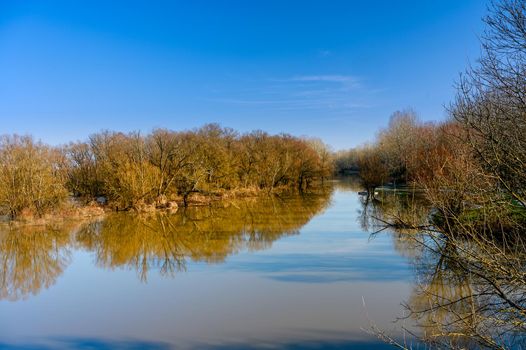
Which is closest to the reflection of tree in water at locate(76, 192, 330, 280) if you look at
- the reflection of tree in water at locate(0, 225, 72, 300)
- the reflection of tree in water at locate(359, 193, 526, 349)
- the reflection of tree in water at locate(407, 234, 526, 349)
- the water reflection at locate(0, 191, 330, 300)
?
the water reflection at locate(0, 191, 330, 300)

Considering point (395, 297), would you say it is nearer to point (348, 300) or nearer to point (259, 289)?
point (348, 300)

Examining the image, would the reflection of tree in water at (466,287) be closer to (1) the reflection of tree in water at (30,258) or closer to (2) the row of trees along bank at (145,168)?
(1) the reflection of tree in water at (30,258)

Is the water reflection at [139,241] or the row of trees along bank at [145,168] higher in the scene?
the row of trees along bank at [145,168]

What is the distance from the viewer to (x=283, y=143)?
45.5m

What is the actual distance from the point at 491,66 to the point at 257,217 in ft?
59.2

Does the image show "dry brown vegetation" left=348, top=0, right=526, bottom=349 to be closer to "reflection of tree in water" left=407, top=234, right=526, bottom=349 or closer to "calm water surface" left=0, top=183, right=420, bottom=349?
"reflection of tree in water" left=407, top=234, right=526, bottom=349

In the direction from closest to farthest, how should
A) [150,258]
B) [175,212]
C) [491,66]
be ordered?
[491,66] < [150,258] < [175,212]

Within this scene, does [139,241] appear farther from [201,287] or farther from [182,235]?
[201,287]

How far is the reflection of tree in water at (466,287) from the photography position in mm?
4036

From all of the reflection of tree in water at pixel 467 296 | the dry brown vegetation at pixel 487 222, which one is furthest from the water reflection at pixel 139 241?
the dry brown vegetation at pixel 487 222

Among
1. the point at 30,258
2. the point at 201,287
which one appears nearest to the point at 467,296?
the point at 201,287

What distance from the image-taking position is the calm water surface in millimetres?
7523

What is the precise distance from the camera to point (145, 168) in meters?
27.6

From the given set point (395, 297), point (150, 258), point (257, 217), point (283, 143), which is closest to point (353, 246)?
point (395, 297)
